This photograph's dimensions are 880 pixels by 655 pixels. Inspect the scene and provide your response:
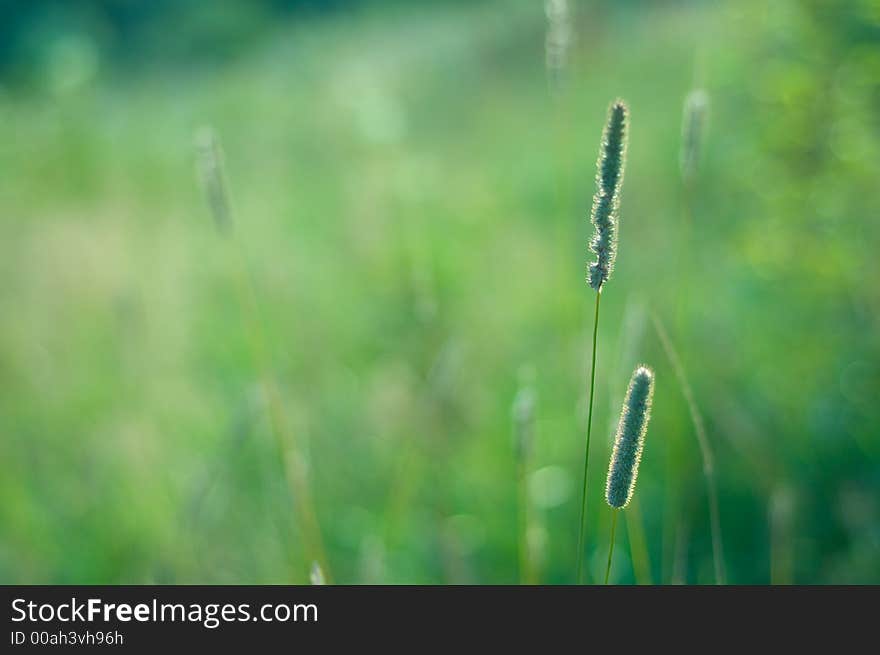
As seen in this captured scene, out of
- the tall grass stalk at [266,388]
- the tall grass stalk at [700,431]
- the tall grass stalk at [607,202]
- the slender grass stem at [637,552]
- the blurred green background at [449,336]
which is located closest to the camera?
the tall grass stalk at [607,202]

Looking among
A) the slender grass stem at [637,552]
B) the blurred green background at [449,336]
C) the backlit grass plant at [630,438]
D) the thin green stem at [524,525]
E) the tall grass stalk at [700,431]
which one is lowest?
the blurred green background at [449,336]

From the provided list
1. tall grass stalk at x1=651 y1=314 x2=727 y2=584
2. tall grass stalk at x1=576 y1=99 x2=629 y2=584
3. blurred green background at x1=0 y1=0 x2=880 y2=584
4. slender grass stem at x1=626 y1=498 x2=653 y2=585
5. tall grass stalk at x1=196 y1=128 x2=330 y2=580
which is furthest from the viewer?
blurred green background at x1=0 y1=0 x2=880 y2=584

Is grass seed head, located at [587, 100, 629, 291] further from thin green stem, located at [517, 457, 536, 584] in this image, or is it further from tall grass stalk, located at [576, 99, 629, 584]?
thin green stem, located at [517, 457, 536, 584]

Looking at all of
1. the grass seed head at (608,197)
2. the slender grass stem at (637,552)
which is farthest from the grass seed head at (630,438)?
the slender grass stem at (637,552)

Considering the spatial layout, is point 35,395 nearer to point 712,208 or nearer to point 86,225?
point 86,225

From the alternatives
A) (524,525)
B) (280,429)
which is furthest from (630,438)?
(280,429)

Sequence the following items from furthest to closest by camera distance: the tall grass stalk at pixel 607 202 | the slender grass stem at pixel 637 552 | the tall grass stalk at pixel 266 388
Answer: the slender grass stem at pixel 637 552 < the tall grass stalk at pixel 266 388 < the tall grass stalk at pixel 607 202

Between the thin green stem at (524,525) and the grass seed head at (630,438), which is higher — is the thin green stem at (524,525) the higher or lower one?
the lower one

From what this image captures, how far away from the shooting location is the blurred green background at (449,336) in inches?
76.0

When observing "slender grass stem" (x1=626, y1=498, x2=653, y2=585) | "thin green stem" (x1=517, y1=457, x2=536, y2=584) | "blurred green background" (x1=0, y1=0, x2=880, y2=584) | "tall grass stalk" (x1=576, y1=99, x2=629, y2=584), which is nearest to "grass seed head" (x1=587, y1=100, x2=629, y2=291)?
"tall grass stalk" (x1=576, y1=99, x2=629, y2=584)

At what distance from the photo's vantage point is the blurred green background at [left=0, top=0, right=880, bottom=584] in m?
1.93

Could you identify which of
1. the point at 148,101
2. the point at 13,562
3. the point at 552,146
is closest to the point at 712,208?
the point at 552,146

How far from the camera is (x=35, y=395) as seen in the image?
2.56m

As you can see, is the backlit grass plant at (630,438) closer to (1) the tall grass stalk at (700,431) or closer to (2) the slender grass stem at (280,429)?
(1) the tall grass stalk at (700,431)
